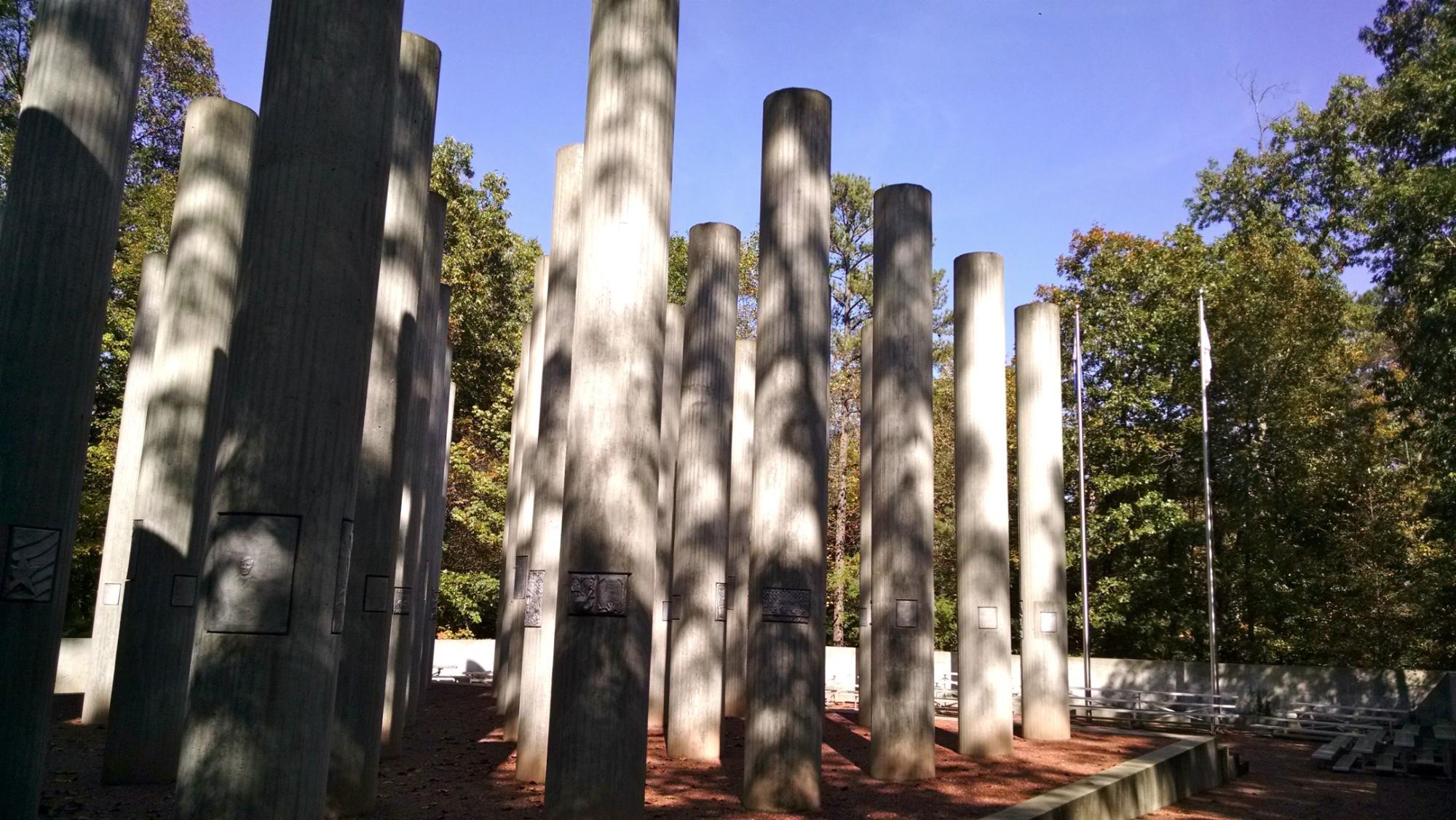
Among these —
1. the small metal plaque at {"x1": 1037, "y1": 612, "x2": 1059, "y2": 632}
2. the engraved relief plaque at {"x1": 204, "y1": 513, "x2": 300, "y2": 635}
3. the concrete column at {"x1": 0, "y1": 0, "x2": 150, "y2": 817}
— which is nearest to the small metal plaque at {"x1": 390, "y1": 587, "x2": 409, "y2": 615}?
the concrete column at {"x1": 0, "y1": 0, "x2": 150, "y2": 817}

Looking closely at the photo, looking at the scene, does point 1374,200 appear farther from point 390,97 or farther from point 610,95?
point 390,97

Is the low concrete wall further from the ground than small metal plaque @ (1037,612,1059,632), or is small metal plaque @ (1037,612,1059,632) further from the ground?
small metal plaque @ (1037,612,1059,632)

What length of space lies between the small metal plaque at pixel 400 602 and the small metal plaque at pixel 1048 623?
997cm

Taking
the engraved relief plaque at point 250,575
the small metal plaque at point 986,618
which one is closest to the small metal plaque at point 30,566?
the engraved relief plaque at point 250,575

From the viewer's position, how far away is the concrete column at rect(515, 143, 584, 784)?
37.5 feet

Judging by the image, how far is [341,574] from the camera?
6.56 metres

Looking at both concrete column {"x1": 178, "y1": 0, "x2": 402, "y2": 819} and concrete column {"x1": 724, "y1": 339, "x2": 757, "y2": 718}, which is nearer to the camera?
concrete column {"x1": 178, "y1": 0, "x2": 402, "y2": 819}

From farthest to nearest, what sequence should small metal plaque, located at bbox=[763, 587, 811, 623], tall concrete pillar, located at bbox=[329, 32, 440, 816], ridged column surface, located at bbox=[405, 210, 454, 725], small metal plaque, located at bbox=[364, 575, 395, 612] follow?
1. ridged column surface, located at bbox=[405, 210, 454, 725]
2. small metal plaque, located at bbox=[763, 587, 811, 623]
3. small metal plaque, located at bbox=[364, 575, 395, 612]
4. tall concrete pillar, located at bbox=[329, 32, 440, 816]

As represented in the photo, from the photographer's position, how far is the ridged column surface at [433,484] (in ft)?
52.6

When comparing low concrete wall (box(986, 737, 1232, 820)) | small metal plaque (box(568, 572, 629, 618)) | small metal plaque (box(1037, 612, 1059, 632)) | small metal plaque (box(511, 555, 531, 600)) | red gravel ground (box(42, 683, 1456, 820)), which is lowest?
red gravel ground (box(42, 683, 1456, 820))

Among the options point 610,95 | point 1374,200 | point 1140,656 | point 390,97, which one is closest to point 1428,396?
point 1374,200

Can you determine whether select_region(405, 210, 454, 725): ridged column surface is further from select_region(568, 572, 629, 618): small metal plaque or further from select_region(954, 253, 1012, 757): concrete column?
select_region(954, 253, 1012, 757): concrete column

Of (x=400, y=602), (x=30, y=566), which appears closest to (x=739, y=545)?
(x=400, y=602)

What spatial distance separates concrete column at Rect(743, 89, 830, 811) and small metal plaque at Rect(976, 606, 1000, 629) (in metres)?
5.24
